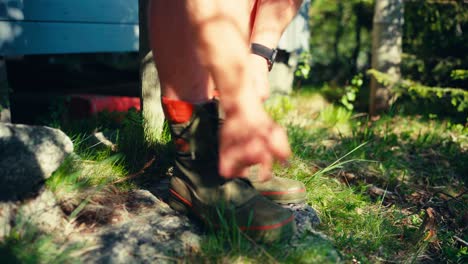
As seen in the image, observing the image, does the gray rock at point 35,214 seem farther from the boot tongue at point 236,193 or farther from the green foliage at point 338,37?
the green foliage at point 338,37

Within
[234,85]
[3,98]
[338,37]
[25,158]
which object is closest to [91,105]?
[3,98]

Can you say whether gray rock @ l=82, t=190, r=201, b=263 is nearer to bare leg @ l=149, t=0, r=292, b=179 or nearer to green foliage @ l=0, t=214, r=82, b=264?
green foliage @ l=0, t=214, r=82, b=264

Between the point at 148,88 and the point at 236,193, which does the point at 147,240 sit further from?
the point at 148,88

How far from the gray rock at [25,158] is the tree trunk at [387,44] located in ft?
11.1

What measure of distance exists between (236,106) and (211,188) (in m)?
0.36

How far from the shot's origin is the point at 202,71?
1.72 meters

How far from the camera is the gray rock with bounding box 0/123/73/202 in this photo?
1.62 meters

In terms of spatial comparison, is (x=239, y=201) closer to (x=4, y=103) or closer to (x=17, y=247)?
(x=17, y=247)

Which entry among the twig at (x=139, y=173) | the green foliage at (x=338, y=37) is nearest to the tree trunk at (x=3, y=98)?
the twig at (x=139, y=173)

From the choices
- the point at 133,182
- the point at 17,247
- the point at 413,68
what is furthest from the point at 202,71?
the point at 413,68

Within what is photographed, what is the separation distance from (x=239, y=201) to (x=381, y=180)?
1.42m

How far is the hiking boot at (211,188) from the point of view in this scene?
1.59 m

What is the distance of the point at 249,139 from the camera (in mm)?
1437

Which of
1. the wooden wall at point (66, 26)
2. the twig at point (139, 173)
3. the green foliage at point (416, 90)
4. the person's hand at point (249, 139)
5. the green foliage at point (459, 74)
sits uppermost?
the wooden wall at point (66, 26)
